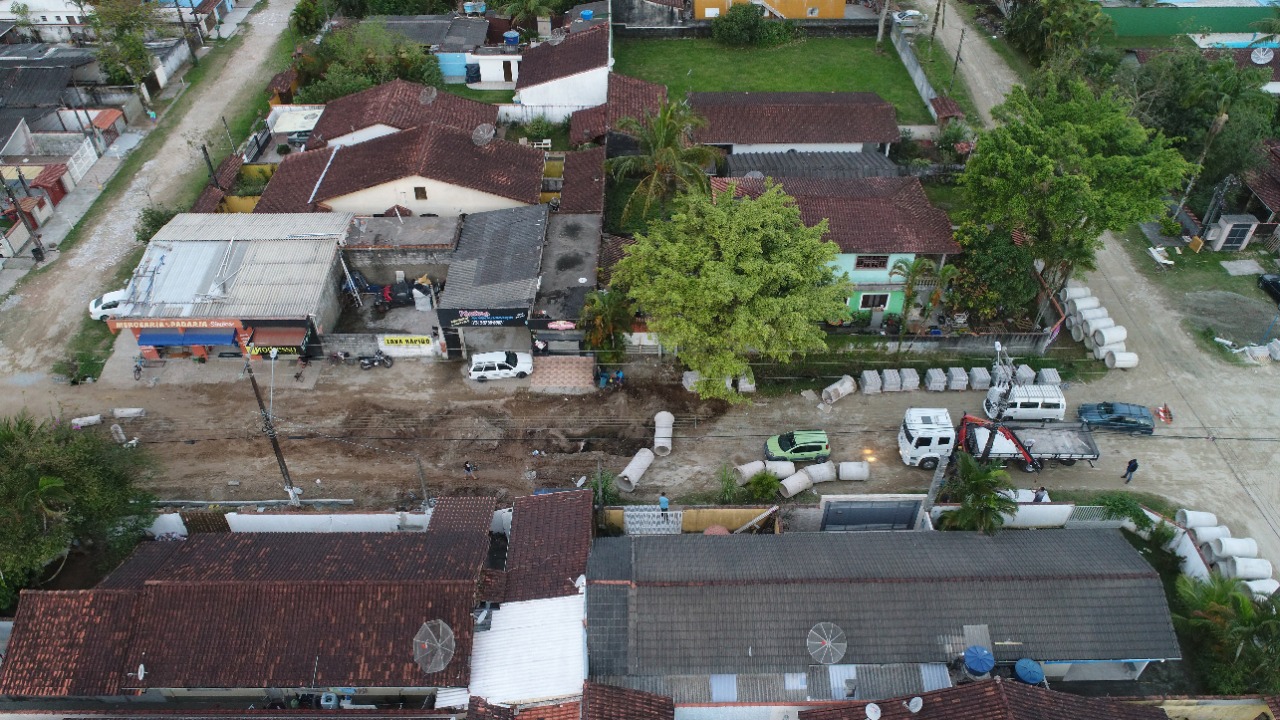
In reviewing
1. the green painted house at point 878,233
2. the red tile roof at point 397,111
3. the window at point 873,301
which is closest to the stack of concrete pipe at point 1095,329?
the green painted house at point 878,233

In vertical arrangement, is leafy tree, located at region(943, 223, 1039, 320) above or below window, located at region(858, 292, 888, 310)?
above

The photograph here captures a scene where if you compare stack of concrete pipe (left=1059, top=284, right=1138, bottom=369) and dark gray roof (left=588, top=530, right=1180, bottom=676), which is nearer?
dark gray roof (left=588, top=530, right=1180, bottom=676)

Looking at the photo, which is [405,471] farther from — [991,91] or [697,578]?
[991,91]

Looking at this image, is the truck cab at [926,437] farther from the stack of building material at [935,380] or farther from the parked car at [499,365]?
the parked car at [499,365]

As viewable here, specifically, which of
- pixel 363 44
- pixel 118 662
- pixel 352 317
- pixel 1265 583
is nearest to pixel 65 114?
pixel 363 44

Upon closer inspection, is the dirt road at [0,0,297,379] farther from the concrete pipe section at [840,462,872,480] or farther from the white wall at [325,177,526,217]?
the concrete pipe section at [840,462,872,480]

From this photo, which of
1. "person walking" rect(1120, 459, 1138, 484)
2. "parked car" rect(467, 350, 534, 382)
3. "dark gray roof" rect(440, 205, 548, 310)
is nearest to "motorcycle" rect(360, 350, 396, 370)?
"dark gray roof" rect(440, 205, 548, 310)
